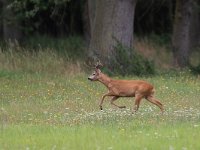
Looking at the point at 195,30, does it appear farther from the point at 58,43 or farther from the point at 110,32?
the point at 110,32

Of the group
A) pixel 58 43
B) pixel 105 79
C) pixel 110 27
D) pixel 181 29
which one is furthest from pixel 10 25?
pixel 105 79

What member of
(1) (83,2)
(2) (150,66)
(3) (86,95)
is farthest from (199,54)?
(3) (86,95)

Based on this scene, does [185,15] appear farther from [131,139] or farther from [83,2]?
[131,139]

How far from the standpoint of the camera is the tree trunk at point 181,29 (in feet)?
106

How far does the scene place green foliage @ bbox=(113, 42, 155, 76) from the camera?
25375mm

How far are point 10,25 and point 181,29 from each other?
11.6 m

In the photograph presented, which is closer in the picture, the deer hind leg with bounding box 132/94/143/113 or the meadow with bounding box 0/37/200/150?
the meadow with bounding box 0/37/200/150

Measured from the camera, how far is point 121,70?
83.3 feet

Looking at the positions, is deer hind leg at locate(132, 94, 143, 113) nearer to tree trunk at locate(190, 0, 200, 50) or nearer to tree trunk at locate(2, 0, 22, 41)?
tree trunk at locate(2, 0, 22, 41)

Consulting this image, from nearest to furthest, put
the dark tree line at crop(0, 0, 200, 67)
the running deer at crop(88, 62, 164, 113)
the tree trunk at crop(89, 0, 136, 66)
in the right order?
the running deer at crop(88, 62, 164, 113)
the tree trunk at crop(89, 0, 136, 66)
the dark tree line at crop(0, 0, 200, 67)

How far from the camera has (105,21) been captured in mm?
26016

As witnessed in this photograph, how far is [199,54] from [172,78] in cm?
1492

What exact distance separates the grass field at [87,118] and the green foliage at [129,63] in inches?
80.2

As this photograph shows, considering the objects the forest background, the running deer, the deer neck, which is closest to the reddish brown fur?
the running deer
